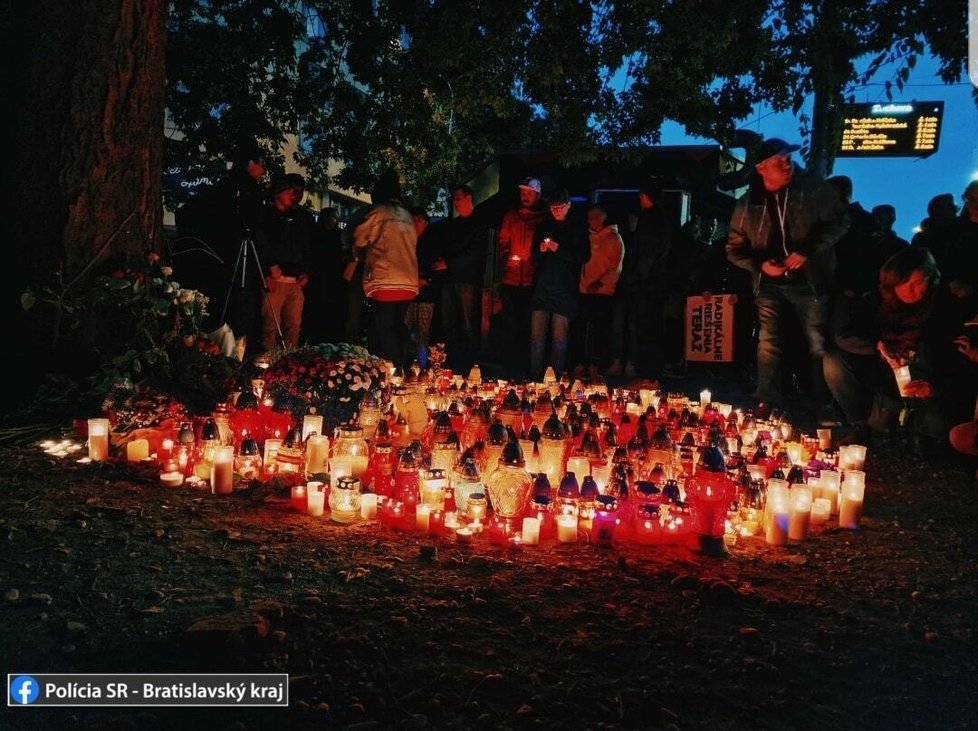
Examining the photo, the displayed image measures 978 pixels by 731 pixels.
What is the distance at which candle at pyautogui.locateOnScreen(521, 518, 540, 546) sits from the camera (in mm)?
3764

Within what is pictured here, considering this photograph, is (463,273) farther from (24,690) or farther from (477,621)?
(24,690)

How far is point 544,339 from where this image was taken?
9086 millimetres

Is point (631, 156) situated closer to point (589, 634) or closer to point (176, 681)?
point (589, 634)

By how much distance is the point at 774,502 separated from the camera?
3.95 meters

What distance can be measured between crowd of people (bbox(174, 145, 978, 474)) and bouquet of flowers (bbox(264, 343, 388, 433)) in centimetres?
174

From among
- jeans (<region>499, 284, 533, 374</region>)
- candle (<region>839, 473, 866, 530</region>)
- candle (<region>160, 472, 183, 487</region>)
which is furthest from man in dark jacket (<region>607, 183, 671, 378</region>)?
candle (<region>160, 472, 183, 487</region>)

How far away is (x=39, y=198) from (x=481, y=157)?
18.7 meters

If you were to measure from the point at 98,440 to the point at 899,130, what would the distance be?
16.4m

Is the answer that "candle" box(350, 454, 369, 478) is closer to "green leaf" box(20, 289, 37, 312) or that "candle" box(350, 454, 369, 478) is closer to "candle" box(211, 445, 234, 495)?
"candle" box(211, 445, 234, 495)

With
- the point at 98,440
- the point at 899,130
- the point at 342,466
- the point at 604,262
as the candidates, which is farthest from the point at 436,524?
the point at 899,130

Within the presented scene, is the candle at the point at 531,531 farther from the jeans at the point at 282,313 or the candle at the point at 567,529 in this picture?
the jeans at the point at 282,313

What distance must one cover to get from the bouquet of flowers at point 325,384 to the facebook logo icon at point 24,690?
3408 mm

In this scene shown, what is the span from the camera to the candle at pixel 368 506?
405cm

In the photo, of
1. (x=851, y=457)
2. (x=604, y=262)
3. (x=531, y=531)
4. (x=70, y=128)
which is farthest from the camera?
(x=604, y=262)
